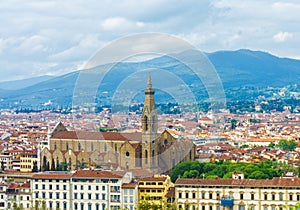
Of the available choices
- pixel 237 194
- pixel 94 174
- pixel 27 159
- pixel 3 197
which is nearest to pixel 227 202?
pixel 237 194

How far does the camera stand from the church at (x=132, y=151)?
35031 mm

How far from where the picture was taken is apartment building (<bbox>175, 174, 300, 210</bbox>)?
24.6 metres

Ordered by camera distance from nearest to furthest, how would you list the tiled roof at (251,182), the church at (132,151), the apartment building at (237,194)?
the apartment building at (237,194) → the tiled roof at (251,182) → the church at (132,151)

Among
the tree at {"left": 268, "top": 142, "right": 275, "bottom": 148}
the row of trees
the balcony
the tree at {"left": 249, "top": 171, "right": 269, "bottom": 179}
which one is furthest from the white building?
the tree at {"left": 268, "top": 142, "right": 275, "bottom": 148}

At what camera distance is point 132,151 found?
116 feet

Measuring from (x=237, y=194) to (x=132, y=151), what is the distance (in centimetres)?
1086

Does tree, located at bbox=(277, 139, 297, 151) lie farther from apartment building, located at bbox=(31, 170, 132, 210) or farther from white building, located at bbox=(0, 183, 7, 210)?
white building, located at bbox=(0, 183, 7, 210)

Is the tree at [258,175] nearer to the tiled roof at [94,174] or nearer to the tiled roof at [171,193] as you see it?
the tiled roof at [171,193]

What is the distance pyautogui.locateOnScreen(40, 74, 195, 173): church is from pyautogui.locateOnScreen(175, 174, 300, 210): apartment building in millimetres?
8130

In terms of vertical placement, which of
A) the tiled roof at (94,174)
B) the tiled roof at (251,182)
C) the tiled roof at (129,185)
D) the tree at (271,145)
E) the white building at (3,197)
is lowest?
the white building at (3,197)

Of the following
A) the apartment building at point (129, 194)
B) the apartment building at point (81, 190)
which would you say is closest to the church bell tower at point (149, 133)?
the apartment building at point (81, 190)

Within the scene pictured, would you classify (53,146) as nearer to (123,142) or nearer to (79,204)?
(123,142)

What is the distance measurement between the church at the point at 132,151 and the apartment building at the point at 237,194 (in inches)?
320

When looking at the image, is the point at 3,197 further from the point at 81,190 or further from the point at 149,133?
the point at 149,133
